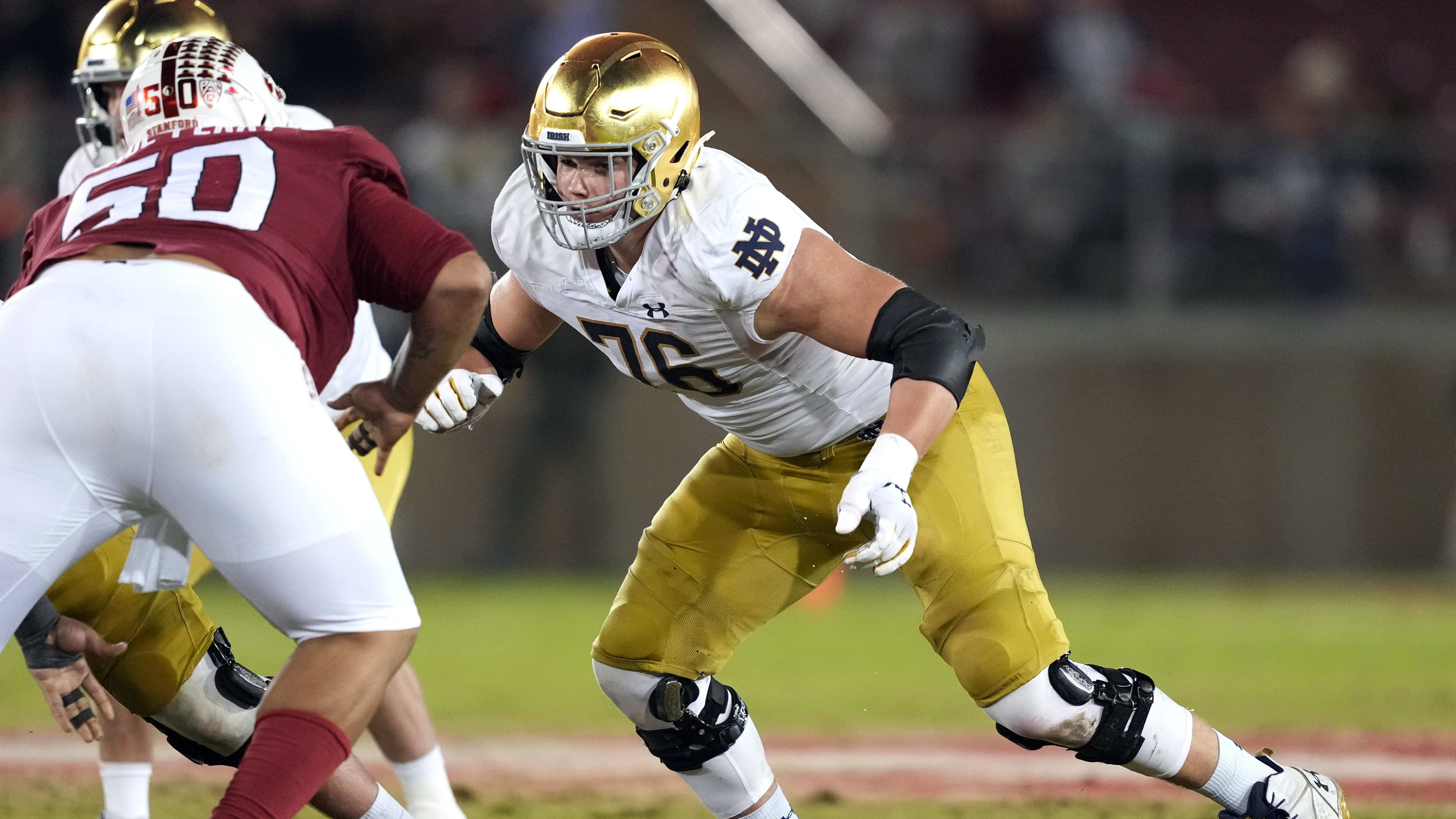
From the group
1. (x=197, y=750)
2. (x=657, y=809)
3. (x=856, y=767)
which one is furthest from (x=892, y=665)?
(x=197, y=750)

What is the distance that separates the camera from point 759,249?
330 centimetres

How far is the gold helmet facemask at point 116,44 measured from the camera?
4438mm

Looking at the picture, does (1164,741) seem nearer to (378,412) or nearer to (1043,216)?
(378,412)

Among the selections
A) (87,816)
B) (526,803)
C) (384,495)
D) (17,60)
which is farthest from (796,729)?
(17,60)

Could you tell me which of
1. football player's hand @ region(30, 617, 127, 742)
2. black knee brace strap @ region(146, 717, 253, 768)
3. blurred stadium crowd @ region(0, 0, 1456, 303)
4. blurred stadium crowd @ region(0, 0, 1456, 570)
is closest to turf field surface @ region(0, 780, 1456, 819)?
black knee brace strap @ region(146, 717, 253, 768)

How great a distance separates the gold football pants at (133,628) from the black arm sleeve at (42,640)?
4.0 inches

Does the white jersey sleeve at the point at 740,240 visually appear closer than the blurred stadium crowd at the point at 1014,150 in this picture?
Yes

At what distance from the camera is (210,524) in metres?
2.58

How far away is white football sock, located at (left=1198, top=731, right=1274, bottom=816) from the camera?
3564 millimetres

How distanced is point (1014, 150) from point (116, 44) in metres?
6.56

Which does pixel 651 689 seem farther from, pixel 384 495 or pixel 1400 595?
pixel 1400 595

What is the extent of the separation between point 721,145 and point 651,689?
739 cm

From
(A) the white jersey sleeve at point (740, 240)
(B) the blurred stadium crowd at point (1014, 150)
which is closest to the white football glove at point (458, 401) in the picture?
(A) the white jersey sleeve at point (740, 240)

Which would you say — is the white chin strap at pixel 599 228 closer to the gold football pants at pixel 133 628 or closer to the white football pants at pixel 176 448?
the white football pants at pixel 176 448
